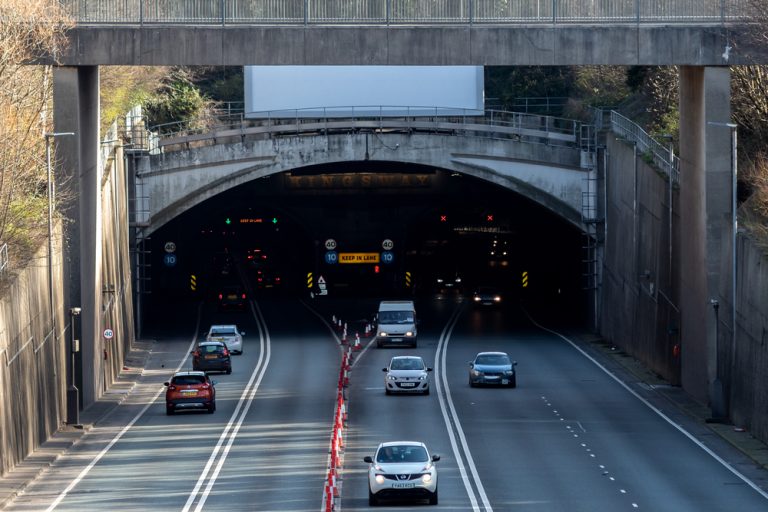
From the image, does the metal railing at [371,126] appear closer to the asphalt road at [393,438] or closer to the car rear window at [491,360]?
the asphalt road at [393,438]

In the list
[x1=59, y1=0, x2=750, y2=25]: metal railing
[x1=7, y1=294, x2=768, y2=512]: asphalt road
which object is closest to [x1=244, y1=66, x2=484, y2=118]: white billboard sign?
[x1=7, y1=294, x2=768, y2=512]: asphalt road

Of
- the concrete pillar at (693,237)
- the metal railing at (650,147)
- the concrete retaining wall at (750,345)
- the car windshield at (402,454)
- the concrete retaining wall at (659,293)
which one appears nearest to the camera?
the car windshield at (402,454)

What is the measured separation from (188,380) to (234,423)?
3.08 m

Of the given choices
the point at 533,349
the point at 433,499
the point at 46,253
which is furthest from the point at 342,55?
the point at 533,349

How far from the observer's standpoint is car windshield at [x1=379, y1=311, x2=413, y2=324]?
67000 millimetres

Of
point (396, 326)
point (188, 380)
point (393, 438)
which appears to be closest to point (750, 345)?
point (393, 438)

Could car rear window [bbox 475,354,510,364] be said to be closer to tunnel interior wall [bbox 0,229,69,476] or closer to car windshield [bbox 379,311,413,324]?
car windshield [bbox 379,311,413,324]

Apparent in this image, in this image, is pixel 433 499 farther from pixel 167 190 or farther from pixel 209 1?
pixel 167 190

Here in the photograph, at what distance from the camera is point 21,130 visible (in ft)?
163

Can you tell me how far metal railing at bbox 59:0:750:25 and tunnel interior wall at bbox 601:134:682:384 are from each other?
9.30 metres

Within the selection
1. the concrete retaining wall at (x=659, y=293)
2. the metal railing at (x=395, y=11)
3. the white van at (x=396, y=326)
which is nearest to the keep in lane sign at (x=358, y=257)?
the concrete retaining wall at (x=659, y=293)

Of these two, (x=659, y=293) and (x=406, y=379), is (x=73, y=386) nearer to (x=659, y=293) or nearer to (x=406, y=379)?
(x=406, y=379)

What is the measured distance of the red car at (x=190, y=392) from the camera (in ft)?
155

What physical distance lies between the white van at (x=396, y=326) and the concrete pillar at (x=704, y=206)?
19.4 metres
